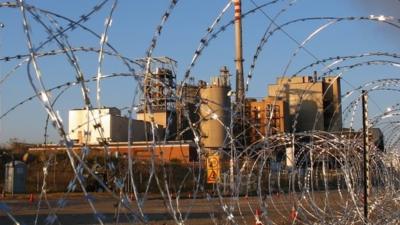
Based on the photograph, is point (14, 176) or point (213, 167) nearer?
point (213, 167)

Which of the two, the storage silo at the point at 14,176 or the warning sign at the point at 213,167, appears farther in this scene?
the storage silo at the point at 14,176

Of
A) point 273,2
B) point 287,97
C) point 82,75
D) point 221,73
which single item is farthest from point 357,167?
point 287,97

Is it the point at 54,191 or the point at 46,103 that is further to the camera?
the point at 54,191

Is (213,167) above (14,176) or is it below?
above

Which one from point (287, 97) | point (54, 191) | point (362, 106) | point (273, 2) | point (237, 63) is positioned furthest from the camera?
point (287, 97)

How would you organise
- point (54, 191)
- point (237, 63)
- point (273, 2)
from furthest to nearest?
1. point (237, 63)
2. point (54, 191)
3. point (273, 2)

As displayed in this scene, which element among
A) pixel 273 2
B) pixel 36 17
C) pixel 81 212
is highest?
pixel 273 2

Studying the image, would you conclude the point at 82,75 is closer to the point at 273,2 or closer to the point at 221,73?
the point at 273,2

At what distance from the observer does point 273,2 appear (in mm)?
7488

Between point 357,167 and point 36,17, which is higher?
point 36,17

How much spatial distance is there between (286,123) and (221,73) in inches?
535

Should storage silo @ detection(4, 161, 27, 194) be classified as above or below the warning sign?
below

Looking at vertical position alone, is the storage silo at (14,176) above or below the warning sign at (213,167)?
A: below

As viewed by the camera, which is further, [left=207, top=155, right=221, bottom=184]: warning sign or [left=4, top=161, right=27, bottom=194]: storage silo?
[left=4, top=161, right=27, bottom=194]: storage silo
